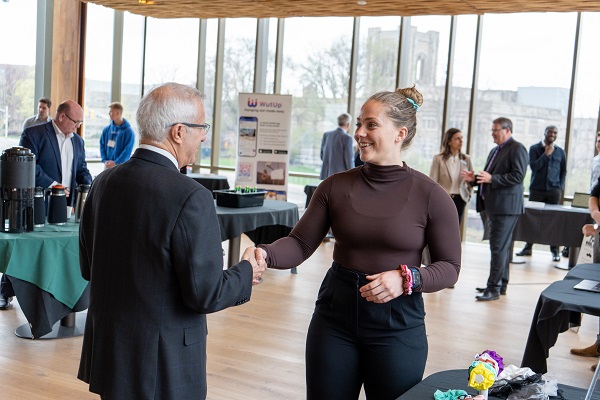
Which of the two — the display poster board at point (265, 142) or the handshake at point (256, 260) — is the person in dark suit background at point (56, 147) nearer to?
the handshake at point (256, 260)

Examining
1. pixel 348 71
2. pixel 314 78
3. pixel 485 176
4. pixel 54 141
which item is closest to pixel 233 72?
pixel 314 78

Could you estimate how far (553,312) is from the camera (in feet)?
11.6

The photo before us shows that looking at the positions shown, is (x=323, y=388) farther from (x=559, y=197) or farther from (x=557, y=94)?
(x=557, y=94)

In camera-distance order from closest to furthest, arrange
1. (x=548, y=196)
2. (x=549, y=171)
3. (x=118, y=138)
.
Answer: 1. (x=549, y=171)
2. (x=548, y=196)
3. (x=118, y=138)

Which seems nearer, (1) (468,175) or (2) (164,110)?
(2) (164,110)

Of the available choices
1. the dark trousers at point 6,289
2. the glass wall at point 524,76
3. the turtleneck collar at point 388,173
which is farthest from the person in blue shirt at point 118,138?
the turtleneck collar at point 388,173

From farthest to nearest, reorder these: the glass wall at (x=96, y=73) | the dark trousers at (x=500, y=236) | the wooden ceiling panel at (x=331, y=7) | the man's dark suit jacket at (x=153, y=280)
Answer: the glass wall at (x=96, y=73) < the wooden ceiling panel at (x=331, y=7) < the dark trousers at (x=500, y=236) < the man's dark suit jacket at (x=153, y=280)

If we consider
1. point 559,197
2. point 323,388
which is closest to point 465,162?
point 559,197

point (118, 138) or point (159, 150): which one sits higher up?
point (159, 150)

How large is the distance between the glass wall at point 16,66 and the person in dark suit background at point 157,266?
34.2 ft

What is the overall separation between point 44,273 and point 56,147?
1.53 m

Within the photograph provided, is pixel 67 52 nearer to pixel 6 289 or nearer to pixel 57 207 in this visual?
pixel 6 289

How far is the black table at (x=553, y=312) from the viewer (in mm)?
3453

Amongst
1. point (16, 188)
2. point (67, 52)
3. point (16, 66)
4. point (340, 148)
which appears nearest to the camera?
point (16, 188)
